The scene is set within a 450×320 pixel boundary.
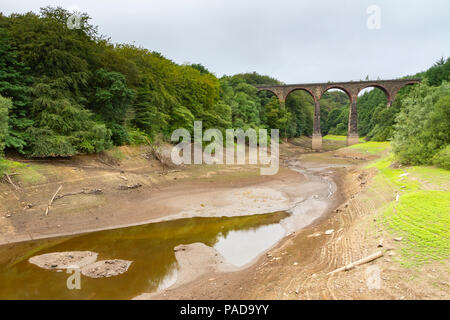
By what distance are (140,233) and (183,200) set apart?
17.3ft

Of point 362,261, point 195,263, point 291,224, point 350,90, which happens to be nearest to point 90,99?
point 195,263

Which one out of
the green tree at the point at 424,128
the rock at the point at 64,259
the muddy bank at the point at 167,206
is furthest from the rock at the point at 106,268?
the green tree at the point at 424,128

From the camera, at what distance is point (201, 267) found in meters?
9.59

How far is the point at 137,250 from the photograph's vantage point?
1112cm

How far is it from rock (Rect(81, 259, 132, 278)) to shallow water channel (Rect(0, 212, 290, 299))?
0.80ft

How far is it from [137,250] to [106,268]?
74.4 inches

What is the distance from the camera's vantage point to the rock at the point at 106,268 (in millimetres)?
8906

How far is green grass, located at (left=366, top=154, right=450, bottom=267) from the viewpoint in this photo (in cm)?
759

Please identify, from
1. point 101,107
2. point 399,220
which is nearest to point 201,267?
point 399,220

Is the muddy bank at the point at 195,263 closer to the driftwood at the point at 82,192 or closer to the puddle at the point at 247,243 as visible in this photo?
the puddle at the point at 247,243

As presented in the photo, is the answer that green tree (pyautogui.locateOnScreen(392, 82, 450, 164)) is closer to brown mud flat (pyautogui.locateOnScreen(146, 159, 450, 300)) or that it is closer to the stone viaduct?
brown mud flat (pyautogui.locateOnScreen(146, 159, 450, 300))

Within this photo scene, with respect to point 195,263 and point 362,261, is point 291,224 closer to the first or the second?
point 362,261
